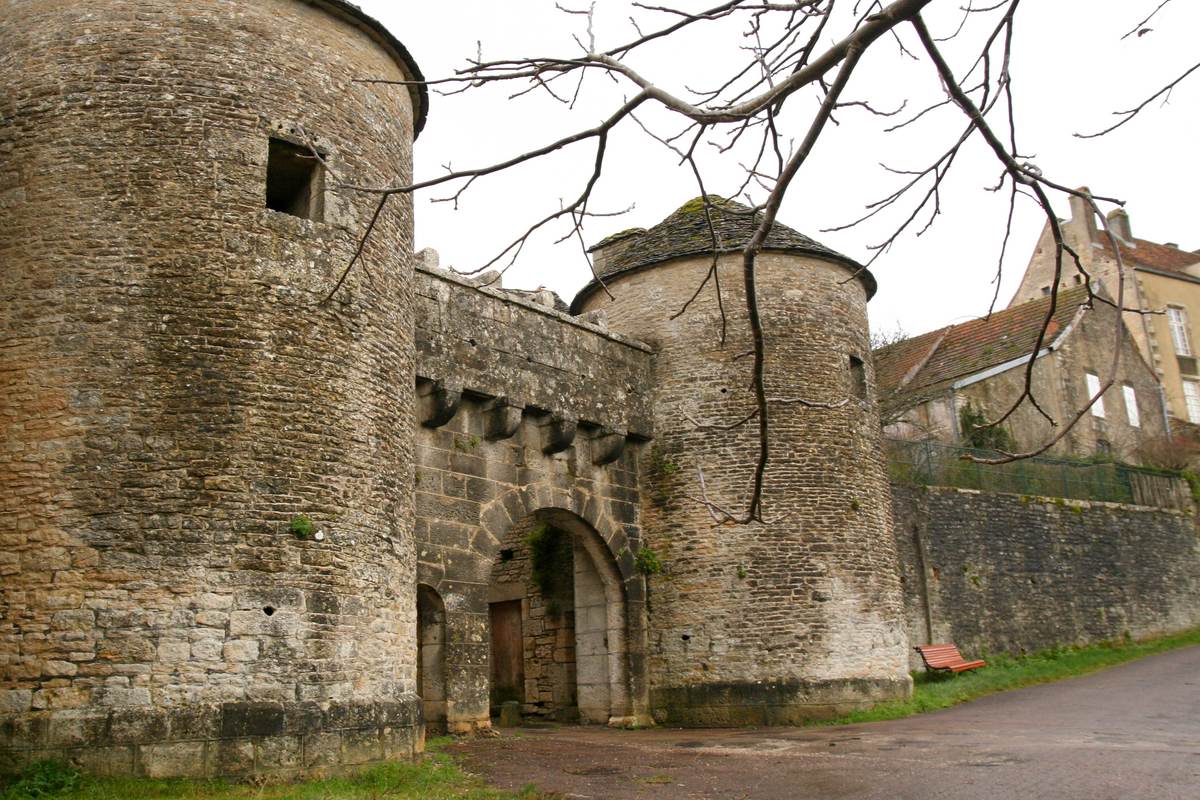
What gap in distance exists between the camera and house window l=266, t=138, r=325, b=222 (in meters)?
10.2

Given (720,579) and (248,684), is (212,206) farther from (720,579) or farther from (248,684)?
(720,579)

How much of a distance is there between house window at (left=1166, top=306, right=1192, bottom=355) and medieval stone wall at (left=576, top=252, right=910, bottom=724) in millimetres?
23227

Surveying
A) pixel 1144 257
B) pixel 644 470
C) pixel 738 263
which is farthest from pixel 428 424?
pixel 1144 257

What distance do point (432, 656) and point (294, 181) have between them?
5252 millimetres

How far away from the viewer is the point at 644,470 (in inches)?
610

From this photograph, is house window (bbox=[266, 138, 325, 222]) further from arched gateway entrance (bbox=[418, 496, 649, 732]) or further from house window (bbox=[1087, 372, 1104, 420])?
house window (bbox=[1087, 372, 1104, 420])

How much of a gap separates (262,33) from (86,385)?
358 cm

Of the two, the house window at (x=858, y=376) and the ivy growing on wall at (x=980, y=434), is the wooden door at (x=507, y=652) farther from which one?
the ivy growing on wall at (x=980, y=434)

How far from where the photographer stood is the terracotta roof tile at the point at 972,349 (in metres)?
25.7

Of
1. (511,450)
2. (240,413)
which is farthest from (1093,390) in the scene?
(240,413)

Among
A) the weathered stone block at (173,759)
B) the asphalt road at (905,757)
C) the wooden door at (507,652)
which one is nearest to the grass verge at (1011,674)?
the asphalt road at (905,757)

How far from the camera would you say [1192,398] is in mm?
34875

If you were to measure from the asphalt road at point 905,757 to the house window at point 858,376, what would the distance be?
4481 mm

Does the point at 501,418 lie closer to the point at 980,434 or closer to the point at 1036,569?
the point at 1036,569
